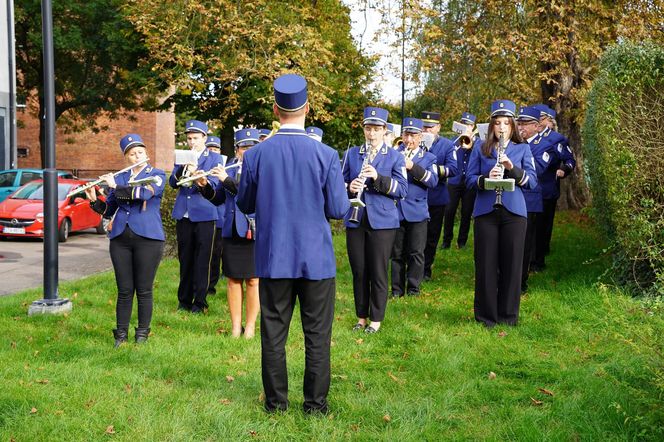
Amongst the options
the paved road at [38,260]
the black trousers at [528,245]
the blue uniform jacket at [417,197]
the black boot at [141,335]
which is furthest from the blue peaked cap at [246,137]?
the paved road at [38,260]

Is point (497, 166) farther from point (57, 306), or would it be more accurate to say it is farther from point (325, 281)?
point (57, 306)

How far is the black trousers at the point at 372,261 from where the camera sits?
8.09 meters

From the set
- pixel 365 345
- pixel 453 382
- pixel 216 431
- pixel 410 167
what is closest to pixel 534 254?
pixel 410 167

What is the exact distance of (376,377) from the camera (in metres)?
6.50

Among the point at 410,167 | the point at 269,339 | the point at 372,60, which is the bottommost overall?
the point at 269,339

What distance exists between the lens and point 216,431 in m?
5.18

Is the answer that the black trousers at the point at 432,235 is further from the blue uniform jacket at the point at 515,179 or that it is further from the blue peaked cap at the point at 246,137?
the blue peaked cap at the point at 246,137

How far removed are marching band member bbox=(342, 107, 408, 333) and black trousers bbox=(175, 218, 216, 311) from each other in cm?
222

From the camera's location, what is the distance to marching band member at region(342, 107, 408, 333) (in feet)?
26.1

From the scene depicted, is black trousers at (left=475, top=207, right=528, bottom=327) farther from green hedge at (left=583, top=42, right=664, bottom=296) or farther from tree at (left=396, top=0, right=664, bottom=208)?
tree at (left=396, top=0, right=664, bottom=208)

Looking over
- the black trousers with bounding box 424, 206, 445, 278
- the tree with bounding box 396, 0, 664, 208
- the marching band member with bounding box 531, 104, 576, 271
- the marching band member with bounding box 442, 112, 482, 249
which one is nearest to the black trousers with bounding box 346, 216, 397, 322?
the black trousers with bounding box 424, 206, 445, 278

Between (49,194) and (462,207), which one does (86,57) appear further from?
(49,194)

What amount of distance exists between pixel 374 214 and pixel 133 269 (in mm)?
2514

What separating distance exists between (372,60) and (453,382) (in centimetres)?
1100
